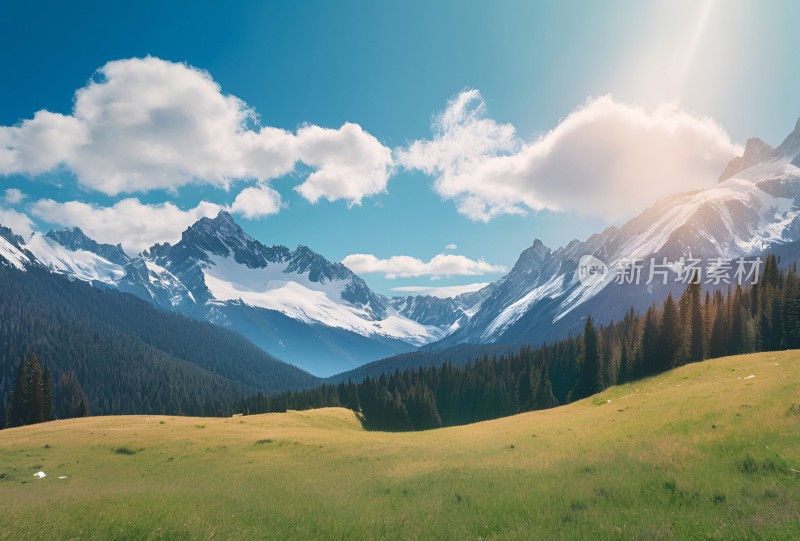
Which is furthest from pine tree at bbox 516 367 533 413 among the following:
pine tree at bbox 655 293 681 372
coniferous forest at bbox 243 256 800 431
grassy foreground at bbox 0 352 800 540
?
grassy foreground at bbox 0 352 800 540

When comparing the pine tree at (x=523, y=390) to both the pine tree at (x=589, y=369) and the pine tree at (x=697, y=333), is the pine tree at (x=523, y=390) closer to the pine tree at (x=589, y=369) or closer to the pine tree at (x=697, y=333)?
the pine tree at (x=589, y=369)

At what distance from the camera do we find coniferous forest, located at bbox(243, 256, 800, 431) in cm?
8788

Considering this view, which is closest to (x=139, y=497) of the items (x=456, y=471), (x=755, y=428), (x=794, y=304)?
(x=456, y=471)

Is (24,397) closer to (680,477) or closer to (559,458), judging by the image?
(559,458)

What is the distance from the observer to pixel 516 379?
142250 mm

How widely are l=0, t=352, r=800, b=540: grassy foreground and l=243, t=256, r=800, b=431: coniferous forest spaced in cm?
6366

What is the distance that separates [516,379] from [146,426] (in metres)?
111

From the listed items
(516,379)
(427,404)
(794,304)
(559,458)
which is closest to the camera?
(559,458)

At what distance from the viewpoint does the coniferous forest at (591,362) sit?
87.9 meters

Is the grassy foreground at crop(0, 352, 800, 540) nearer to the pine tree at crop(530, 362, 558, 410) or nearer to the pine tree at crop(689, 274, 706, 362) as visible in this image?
the pine tree at crop(689, 274, 706, 362)

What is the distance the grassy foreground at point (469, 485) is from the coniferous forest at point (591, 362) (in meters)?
63.7

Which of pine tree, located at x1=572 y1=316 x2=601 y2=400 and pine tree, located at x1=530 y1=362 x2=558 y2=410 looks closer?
pine tree, located at x1=572 y1=316 x2=601 y2=400

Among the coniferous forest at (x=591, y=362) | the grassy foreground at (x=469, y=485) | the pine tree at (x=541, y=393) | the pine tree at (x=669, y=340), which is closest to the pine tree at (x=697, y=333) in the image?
the coniferous forest at (x=591, y=362)

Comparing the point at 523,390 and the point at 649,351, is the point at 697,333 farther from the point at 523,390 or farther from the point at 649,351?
the point at 523,390
